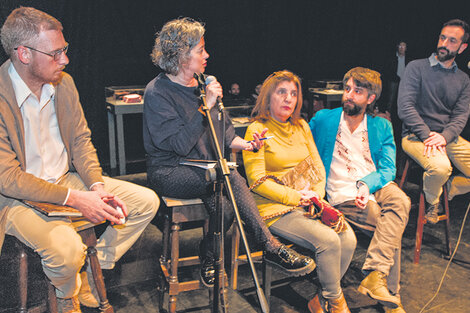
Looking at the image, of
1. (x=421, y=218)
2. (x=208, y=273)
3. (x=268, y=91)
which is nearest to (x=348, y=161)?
(x=268, y=91)

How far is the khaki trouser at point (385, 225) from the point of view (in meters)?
2.42

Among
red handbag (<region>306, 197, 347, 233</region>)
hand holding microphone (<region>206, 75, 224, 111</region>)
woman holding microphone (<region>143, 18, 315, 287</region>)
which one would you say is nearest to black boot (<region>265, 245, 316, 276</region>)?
woman holding microphone (<region>143, 18, 315, 287</region>)

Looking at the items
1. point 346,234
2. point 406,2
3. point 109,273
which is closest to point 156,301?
point 109,273

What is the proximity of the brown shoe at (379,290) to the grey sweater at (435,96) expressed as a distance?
136 centimetres

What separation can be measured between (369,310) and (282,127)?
116 cm

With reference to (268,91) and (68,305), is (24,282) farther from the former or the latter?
Answer: (268,91)

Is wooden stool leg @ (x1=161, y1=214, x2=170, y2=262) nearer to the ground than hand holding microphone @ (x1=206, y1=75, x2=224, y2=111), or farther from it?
nearer to the ground

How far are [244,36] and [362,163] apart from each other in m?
3.67

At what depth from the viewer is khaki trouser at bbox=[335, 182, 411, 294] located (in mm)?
2424

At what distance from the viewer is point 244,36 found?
233 inches

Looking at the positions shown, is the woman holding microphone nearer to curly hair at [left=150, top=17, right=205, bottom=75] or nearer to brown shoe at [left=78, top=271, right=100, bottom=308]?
curly hair at [left=150, top=17, right=205, bottom=75]

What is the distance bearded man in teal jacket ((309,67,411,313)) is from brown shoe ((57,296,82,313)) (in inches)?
60.5

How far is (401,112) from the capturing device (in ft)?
10.8

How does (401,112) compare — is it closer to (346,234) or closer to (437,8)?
(346,234)
